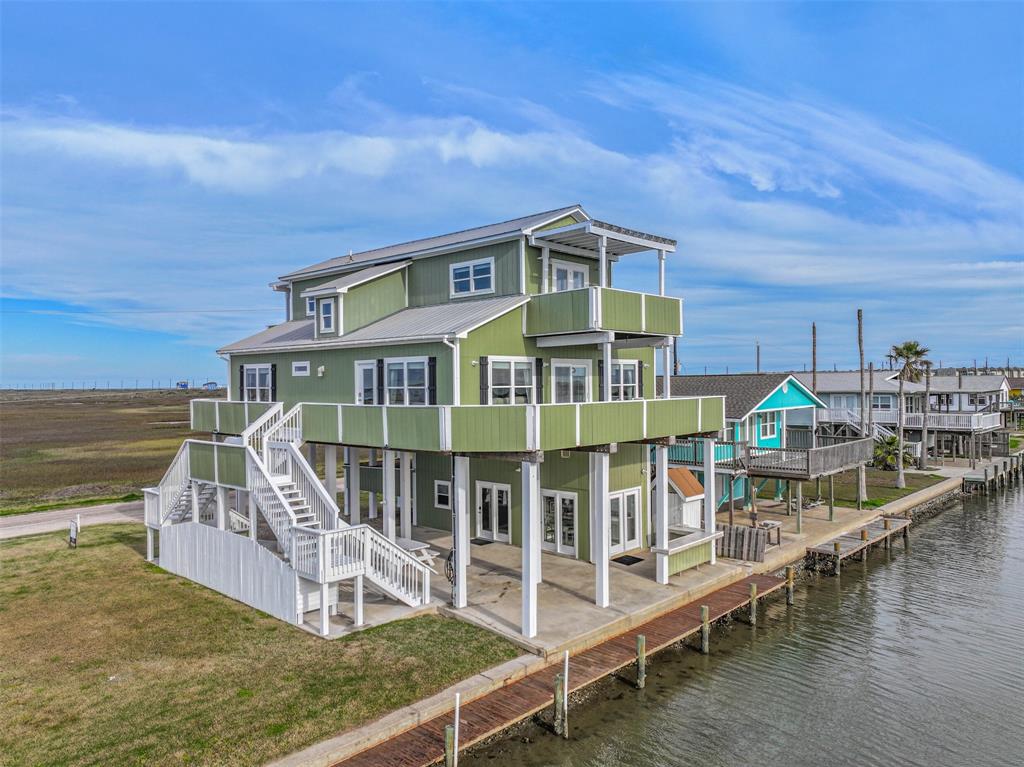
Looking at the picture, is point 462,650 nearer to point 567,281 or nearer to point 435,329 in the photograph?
point 435,329

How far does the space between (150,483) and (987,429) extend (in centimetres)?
5741

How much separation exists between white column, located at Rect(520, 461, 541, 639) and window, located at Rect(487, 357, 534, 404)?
326 centimetres

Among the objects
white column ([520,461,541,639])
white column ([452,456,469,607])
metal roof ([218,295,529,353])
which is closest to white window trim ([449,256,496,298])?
metal roof ([218,295,529,353])

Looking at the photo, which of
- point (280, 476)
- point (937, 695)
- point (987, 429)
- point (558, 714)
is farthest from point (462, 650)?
point (987, 429)

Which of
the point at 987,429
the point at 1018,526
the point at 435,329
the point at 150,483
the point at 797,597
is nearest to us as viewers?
the point at 435,329

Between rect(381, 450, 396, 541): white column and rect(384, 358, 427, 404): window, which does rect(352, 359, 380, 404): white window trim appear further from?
rect(381, 450, 396, 541): white column

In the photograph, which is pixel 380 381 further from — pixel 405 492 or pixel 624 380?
pixel 624 380

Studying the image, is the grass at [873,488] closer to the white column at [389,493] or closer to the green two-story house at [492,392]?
the green two-story house at [492,392]

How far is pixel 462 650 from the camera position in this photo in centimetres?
1441

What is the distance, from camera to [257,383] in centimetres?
2481

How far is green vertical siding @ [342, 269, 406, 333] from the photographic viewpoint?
2145 cm

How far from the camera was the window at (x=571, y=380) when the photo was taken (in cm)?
2017

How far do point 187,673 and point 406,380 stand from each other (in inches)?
342

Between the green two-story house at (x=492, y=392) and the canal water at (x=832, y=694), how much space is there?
3064 millimetres
